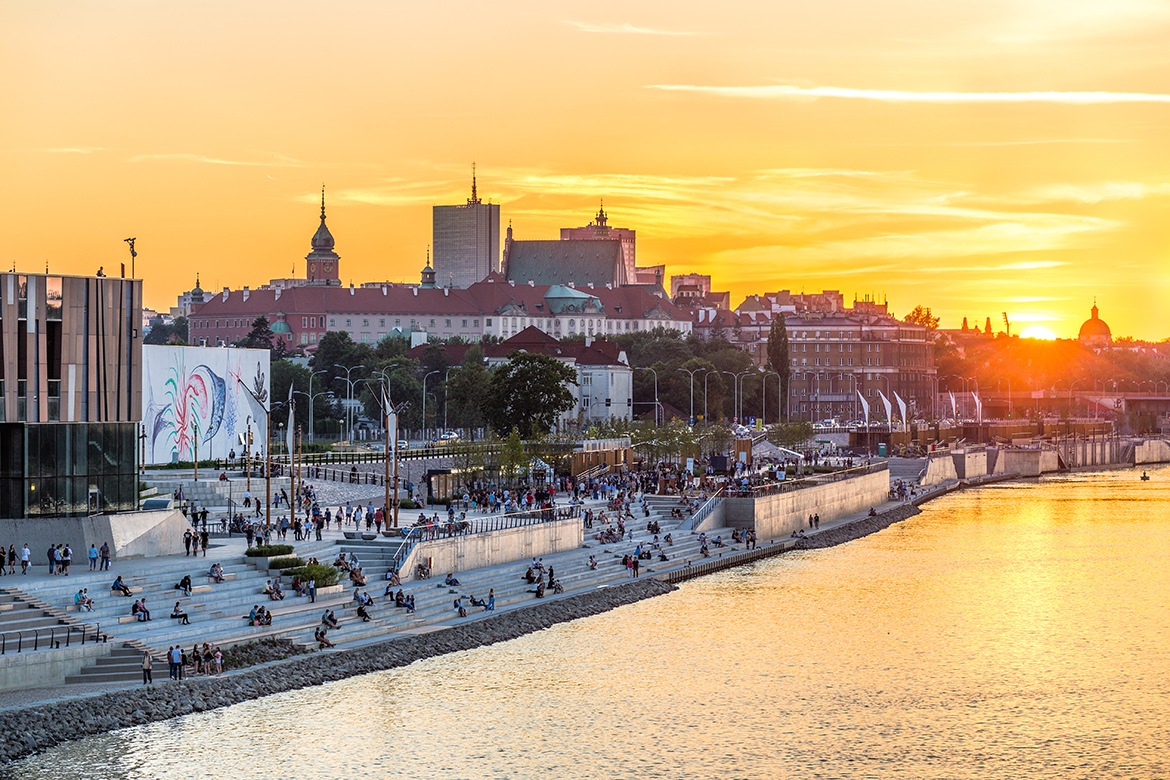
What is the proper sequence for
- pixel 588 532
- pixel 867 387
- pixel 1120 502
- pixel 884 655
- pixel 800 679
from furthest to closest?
pixel 867 387 → pixel 1120 502 → pixel 588 532 → pixel 884 655 → pixel 800 679

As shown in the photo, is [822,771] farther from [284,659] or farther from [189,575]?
[189,575]

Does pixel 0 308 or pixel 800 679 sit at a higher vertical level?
pixel 0 308

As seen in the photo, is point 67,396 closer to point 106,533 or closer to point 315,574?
point 106,533

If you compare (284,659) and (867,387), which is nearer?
(284,659)

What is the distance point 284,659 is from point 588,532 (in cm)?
2198

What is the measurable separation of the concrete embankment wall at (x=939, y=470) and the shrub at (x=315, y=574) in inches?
2804

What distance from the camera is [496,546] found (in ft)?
155

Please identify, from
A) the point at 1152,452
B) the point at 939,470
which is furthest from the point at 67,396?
the point at 1152,452

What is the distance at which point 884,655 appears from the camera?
42.2 metres

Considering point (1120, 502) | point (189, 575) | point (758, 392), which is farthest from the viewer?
point (758, 392)

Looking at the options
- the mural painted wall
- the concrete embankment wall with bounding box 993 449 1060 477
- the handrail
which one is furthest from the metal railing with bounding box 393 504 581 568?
the concrete embankment wall with bounding box 993 449 1060 477

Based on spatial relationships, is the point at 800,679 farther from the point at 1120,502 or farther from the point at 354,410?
the point at 354,410

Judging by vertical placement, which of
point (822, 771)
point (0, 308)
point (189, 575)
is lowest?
point (822, 771)

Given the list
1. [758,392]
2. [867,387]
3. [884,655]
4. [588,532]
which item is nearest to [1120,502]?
[758,392]
